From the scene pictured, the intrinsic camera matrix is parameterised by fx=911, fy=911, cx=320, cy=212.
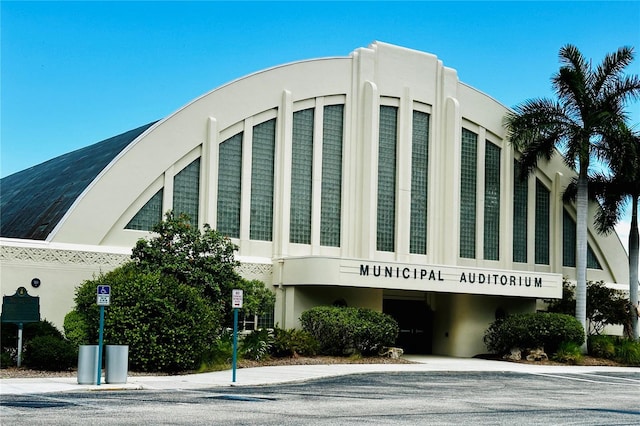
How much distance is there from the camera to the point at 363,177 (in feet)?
119

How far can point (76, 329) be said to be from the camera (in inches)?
1038

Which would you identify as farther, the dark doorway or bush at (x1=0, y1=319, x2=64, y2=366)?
the dark doorway

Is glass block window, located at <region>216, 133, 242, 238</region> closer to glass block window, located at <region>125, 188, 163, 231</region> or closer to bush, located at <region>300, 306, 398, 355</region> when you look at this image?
glass block window, located at <region>125, 188, 163, 231</region>

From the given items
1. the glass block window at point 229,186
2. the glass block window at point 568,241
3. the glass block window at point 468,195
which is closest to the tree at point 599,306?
the glass block window at point 568,241

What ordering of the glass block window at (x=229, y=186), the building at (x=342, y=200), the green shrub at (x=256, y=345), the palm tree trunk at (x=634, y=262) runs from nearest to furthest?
the green shrub at (x=256, y=345), the building at (x=342, y=200), the glass block window at (x=229, y=186), the palm tree trunk at (x=634, y=262)

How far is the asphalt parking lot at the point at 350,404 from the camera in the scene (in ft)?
48.6

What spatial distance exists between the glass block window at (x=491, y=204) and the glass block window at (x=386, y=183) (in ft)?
15.8

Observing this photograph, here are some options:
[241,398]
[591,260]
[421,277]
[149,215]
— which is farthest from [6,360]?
[591,260]

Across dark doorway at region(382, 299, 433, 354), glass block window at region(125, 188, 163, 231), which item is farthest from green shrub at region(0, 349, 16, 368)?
dark doorway at region(382, 299, 433, 354)

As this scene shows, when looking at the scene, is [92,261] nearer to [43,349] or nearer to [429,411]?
[43,349]

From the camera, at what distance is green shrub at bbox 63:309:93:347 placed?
26.2 m

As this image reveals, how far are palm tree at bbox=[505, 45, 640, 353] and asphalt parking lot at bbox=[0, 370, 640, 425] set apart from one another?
44.6 feet

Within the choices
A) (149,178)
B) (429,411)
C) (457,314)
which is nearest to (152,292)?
(149,178)

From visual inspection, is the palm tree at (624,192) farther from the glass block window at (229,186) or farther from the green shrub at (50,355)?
the green shrub at (50,355)
